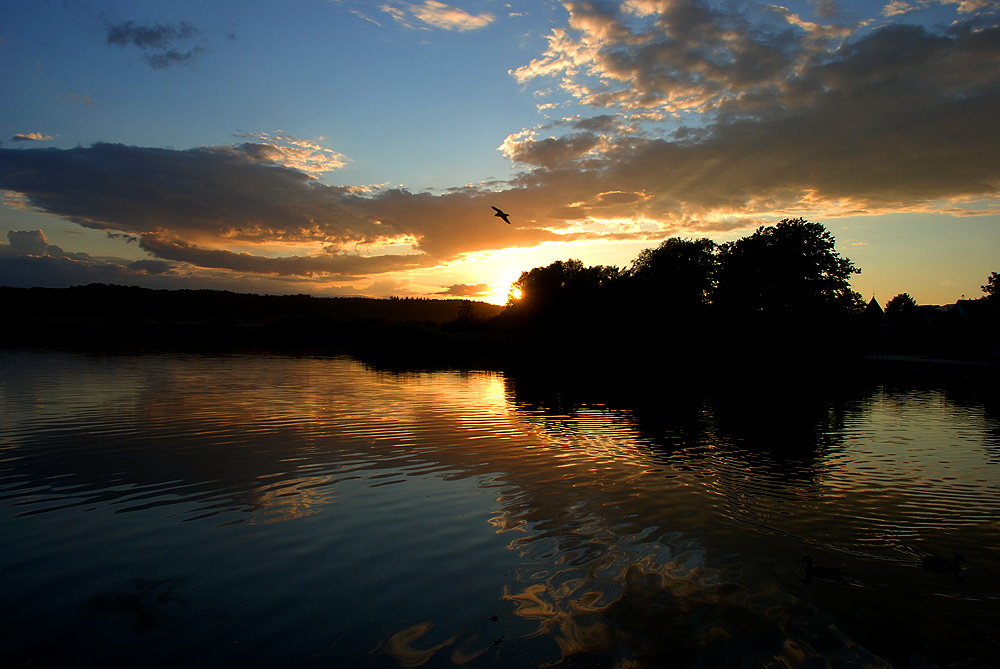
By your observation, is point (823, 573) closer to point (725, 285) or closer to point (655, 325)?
point (655, 325)

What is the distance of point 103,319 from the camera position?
282 feet

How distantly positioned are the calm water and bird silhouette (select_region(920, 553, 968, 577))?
0.26 metres

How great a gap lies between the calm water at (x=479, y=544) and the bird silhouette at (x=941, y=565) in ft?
0.87

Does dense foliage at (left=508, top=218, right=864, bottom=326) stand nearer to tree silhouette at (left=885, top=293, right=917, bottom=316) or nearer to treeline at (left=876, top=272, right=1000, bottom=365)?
treeline at (left=876, top=272, right=1000, bottom=365)

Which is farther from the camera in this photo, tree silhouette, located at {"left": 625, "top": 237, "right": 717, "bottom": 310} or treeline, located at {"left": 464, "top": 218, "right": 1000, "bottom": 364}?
tree silhouette, located at {"left": 625, "top": 237, "right": 717, "bottom": 310}

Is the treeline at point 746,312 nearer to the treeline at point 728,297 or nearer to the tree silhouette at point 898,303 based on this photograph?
the treeline at point 728,297

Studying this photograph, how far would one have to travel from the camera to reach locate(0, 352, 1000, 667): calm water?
583cm

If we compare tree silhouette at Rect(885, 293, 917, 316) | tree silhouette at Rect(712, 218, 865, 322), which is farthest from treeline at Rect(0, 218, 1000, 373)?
tree silhouette at Rect(885, 293, 917, 316)

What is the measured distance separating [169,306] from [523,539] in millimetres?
121490

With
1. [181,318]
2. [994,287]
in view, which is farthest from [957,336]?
[181,318]

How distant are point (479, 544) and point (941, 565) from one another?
21.7 ft

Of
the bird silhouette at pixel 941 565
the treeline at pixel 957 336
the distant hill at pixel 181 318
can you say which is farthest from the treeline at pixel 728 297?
the bird silhouette at pixel 941 565

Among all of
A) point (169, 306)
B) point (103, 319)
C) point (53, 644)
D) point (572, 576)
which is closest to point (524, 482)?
point (572, 576)

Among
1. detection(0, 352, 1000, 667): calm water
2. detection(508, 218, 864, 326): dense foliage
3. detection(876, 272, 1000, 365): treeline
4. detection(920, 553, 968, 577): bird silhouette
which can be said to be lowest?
detection(0, 352, 1000, 667): calm water
